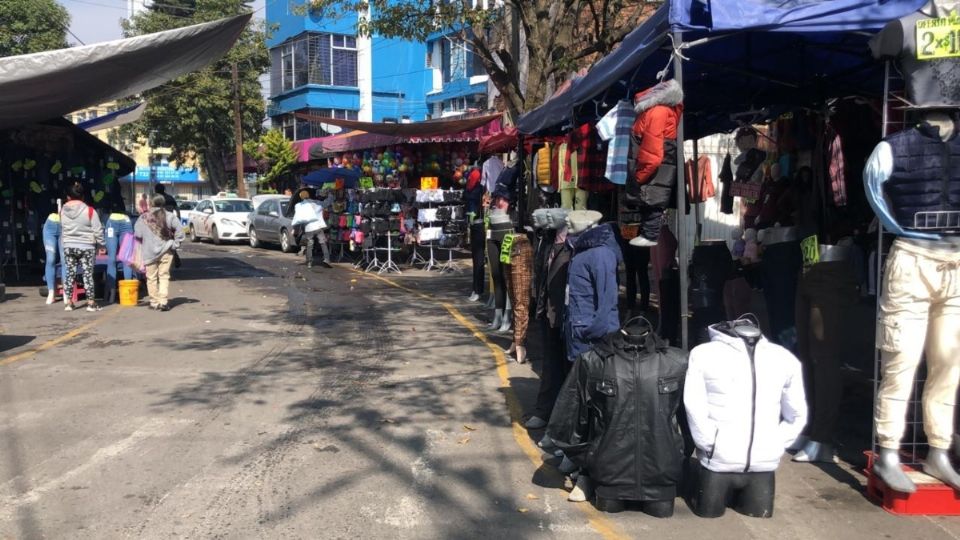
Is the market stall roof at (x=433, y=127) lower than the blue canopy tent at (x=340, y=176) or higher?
higher

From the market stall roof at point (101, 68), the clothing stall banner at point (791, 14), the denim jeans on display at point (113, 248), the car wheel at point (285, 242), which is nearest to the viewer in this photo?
the clothing stall banner at point (791, 14)

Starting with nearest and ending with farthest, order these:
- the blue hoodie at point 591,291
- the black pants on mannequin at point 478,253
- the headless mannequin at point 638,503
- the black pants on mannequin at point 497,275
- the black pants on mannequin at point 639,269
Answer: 1. the headless mannequin at point 638,503
2. the blue hoodie at point 591,291
3. the black pants on mannequin at point 639,269
4. the black pants on mannequin at point 497,275
5. the black pants on mannequin at point 478,253

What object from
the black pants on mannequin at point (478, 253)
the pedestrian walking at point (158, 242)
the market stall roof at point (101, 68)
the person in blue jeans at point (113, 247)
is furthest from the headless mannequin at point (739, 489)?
the person in blue jeans at point (113, 247)

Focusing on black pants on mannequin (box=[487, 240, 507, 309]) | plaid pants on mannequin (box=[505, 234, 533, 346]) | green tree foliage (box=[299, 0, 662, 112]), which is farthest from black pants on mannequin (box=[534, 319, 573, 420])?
green tree foliage (box=[299, 0, 662, 112])

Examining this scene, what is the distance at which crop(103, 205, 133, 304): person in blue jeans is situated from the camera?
13.1 metres

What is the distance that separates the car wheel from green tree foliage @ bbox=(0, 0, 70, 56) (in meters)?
19.5

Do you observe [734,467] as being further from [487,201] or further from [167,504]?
[487,201]

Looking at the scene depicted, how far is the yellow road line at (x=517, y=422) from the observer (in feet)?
15.5

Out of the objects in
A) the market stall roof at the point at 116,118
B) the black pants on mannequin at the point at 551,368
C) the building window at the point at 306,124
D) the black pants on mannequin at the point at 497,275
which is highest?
the building window at the point at 306,124

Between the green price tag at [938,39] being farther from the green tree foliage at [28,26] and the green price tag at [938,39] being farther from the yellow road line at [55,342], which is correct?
the green tree foliage at [28,26]

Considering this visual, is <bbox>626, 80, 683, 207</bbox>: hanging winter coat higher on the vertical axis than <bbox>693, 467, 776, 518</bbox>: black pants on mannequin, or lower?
higher

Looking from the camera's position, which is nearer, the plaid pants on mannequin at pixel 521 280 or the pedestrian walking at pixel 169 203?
the plaid pants on mannequin at pixel 521 280

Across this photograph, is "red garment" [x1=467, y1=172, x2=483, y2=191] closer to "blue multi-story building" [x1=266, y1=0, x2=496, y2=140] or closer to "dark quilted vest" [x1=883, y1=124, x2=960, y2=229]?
"dark quilted vest" [x1=883, y1=124, x2=960, y2=229]

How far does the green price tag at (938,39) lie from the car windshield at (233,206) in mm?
25440
